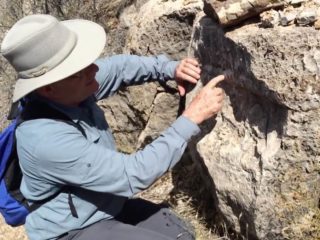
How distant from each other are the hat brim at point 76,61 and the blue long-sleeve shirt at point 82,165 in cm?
17

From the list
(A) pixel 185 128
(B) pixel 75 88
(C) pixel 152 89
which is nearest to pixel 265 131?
(A) pixel 185 128

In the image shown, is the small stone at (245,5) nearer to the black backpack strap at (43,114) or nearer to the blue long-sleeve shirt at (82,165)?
the blue long-sleeve shirt at (82,165)

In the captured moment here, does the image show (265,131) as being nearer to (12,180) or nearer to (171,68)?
(171,68)

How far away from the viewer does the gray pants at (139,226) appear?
8.56 ft

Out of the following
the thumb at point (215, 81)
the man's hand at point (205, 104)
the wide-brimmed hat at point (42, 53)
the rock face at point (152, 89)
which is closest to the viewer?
the wide-brimmed hat at point (42, 53)

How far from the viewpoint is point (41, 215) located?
8.47 ft

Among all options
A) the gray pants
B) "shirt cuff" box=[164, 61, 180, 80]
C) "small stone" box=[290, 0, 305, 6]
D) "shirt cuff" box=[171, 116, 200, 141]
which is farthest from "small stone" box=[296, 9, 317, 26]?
the gray pants

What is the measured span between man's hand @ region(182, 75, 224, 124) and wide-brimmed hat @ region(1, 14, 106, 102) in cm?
48

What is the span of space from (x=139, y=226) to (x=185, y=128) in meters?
0.67

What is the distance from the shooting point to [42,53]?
7.54 feet

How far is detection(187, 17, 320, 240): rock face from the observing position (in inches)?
94.8

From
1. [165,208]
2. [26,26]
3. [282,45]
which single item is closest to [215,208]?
[165,208]

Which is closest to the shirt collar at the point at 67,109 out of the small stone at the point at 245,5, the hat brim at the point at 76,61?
the hat brim at the point at 76,61

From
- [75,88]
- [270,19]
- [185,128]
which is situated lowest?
[185,128]
